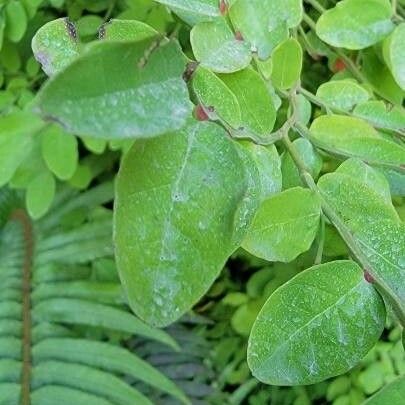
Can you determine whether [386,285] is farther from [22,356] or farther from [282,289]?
[22,356]

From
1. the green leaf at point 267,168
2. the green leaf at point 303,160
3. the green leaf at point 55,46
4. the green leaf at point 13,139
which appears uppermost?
the green leaf at point 55,46

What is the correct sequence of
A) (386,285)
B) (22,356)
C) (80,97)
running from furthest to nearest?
(22,356) → (386,285) → (80,97)

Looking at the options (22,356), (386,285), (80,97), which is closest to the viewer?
(80,97)

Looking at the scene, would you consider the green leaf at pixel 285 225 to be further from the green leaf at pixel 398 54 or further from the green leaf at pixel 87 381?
the green leaf at pixel 87 381

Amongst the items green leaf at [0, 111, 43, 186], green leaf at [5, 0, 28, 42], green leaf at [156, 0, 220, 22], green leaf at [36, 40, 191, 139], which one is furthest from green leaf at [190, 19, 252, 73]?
green leaf at [5, 0, 28, 42]

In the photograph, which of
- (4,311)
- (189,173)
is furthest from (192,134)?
(4,311)

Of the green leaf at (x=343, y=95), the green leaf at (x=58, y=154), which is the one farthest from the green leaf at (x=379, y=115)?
the green leaf at (x=58, y=154)

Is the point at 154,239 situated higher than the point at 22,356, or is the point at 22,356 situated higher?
the point at 154,239

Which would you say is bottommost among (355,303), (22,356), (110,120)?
(22,356)
